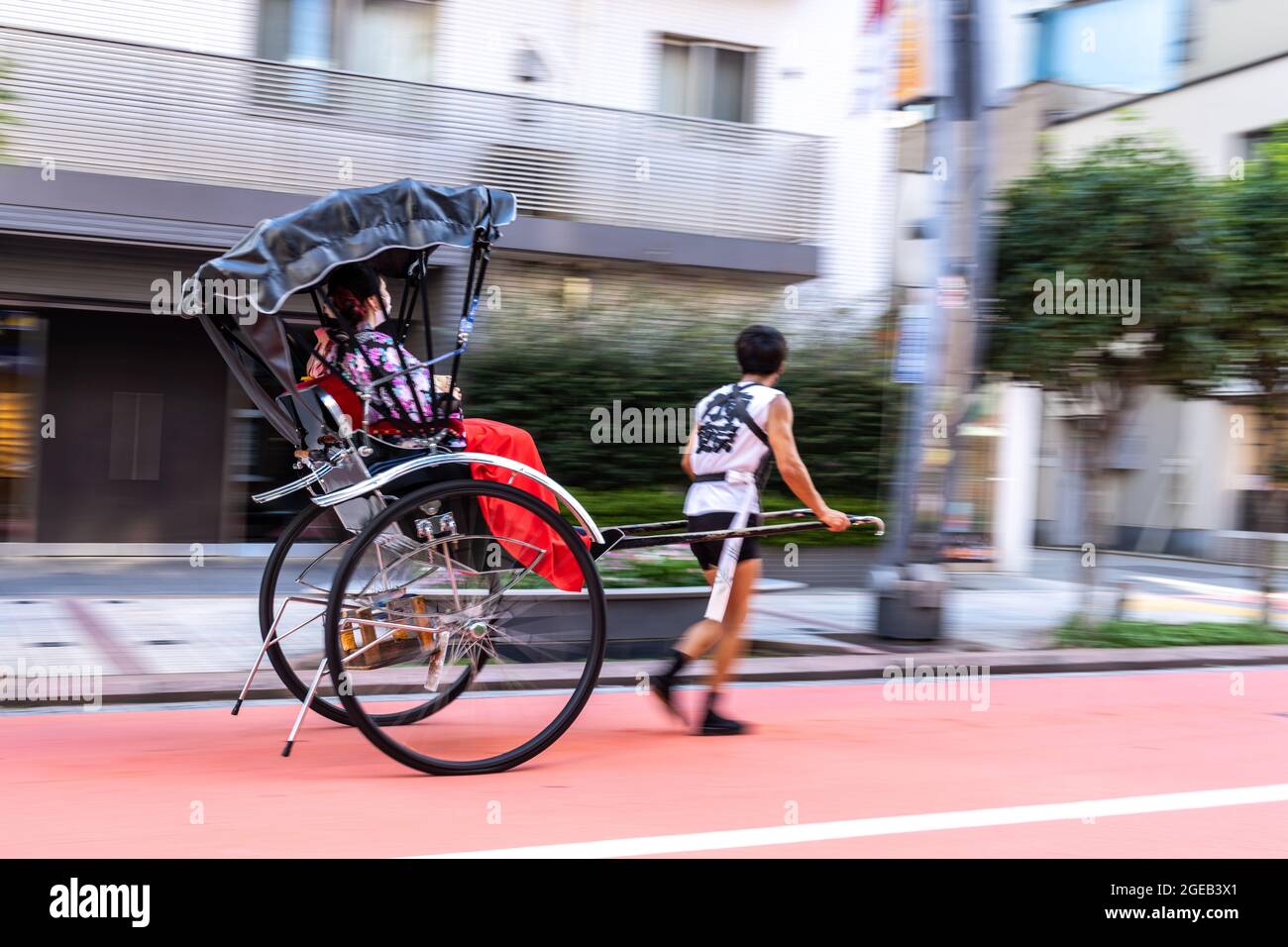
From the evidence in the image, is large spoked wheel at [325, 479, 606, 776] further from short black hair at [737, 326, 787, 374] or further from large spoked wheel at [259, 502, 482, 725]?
short black hair at [737, 326, 787, 374]

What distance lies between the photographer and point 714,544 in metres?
5.82

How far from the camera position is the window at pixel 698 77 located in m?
15.6

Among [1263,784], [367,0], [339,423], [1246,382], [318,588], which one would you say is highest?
[367,0]

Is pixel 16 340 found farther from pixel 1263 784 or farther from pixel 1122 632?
pixel 1263 784

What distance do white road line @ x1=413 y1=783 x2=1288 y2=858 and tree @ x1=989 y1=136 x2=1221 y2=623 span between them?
4.55 m

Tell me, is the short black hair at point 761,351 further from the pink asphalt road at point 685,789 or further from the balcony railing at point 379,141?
the balcony railing at point 379,141

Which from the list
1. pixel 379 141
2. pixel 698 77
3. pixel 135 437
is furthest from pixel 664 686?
pixel 698 77

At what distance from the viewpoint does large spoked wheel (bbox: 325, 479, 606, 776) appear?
15.8ft

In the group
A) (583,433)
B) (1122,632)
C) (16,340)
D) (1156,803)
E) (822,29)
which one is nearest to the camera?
(1156,803)

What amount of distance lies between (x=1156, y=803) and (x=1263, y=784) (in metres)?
0.74

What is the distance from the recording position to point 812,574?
→ 1248cm

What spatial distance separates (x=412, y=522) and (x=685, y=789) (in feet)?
4.89

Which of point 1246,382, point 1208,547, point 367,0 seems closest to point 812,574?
point 1246,382

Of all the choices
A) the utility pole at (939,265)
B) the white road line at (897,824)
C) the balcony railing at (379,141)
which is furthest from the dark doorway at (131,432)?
the white road line at (897,824)
